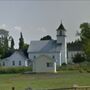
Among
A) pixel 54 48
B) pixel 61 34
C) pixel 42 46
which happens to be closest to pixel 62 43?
pixel 54 48

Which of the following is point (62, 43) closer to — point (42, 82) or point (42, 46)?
point (42, 46)

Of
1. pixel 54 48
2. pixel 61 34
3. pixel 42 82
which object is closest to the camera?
pixel 42 82

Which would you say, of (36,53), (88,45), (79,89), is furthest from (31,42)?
(79,89)

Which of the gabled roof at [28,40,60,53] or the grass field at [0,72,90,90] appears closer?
the grass field at [0,72,90,90]

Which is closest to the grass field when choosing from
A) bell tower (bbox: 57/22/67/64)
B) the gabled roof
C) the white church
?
the white church

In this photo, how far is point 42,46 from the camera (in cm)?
12150

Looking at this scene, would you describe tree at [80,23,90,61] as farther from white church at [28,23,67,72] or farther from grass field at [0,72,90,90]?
grass field at [0,72,90,90]

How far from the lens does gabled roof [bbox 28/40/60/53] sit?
11969 centimetres

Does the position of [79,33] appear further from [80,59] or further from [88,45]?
[88,45]

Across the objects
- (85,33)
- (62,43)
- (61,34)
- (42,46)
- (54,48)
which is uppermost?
(61,34)

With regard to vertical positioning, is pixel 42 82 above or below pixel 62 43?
below

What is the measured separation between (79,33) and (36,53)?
15922mm

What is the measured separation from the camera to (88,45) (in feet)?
346

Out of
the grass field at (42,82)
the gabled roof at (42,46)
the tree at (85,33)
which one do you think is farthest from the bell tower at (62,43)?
the grass field at (42,82)
